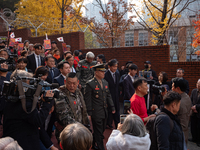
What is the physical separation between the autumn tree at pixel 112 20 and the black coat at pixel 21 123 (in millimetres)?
11536

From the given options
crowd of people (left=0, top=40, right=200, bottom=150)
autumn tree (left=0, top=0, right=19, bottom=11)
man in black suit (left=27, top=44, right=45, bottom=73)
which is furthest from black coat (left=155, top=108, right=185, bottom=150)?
autumn tree (left=0, top=0, right=19, bottom=11)

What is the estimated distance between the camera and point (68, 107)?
136 inches

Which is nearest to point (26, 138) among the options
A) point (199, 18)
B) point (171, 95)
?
point (171, 95)

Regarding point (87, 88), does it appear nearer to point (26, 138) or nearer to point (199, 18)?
point (26, 138)

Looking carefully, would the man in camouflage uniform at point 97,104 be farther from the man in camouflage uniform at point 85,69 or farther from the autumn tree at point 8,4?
the autumn tree at point 8,4

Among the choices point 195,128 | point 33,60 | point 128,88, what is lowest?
point 195,128

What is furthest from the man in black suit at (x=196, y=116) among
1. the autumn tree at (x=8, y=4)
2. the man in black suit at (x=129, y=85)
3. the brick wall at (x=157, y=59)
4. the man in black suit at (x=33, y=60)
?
the autumn tree at (x=8, y=4)

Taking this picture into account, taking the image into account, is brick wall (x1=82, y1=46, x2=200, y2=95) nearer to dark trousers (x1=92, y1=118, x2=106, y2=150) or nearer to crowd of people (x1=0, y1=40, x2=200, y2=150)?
crowd of people (x1=0, y1=40, x2=200, y2=150)

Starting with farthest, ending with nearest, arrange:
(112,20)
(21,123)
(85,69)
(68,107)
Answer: (112,20), (85,69), (68,107), (21,123)

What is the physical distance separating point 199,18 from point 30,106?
17.7 meters

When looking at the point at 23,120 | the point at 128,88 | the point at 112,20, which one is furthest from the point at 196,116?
the point at 112,20

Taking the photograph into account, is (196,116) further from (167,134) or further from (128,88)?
(167,134)

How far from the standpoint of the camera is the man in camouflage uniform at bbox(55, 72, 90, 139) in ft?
11.1

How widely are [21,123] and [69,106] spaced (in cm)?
106
